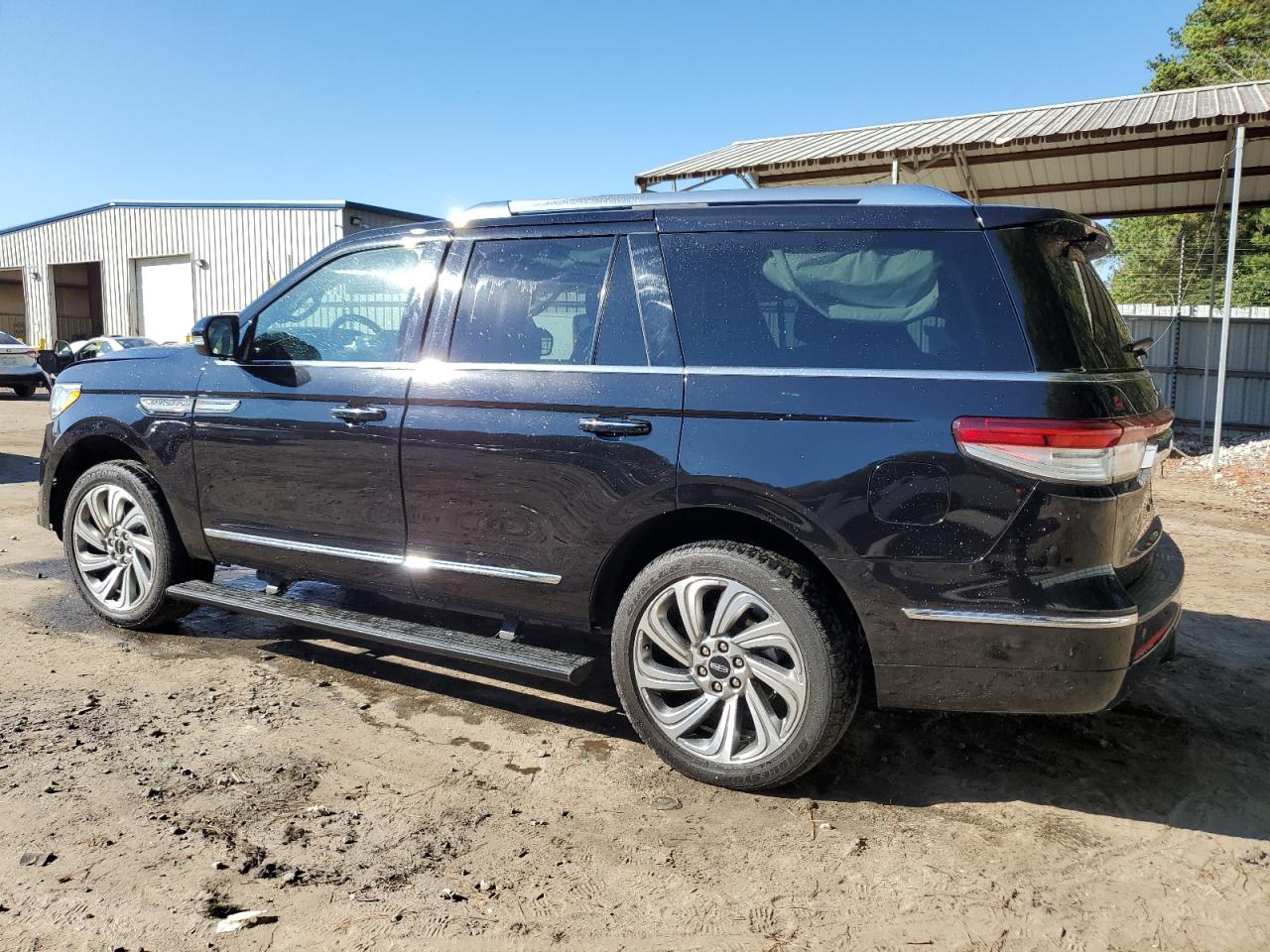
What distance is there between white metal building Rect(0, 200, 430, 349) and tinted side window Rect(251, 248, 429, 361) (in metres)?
22.1

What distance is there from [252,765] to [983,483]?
258 cm

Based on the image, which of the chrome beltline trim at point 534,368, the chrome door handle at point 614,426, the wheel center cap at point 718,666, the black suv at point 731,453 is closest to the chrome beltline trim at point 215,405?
the black suv at point 731,453

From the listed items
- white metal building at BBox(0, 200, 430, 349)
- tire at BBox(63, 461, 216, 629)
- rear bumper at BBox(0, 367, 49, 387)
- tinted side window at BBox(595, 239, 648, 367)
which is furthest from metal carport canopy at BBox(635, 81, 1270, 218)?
white metal building at BBox(0, 200, 430, 349)

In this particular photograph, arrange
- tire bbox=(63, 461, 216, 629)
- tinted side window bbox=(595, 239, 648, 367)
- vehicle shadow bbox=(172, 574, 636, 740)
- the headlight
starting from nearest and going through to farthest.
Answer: tinted side window bbox=(595, 239, 648, 367) → vehicle shadow bbox=(172, 574, 636, 740) → tire bbox=(63, 461, 216, 629) → the headlight

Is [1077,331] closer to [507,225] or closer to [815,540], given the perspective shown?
[815,540]

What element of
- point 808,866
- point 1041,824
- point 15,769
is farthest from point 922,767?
point 15,769

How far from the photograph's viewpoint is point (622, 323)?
3393mm

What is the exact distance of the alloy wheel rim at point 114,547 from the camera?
184 inches

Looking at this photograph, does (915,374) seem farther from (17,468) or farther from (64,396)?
(17,468)

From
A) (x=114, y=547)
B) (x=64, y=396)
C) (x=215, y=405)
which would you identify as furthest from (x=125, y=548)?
(x=215, y=405)

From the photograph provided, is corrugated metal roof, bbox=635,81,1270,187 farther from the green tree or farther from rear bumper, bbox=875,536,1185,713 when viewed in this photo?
the green tree

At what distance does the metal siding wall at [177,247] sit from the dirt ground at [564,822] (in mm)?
23603

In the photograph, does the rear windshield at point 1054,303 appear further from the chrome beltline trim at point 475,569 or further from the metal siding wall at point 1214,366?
the metal siding wall at point 1214,366

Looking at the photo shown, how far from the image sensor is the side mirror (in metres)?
4.30
